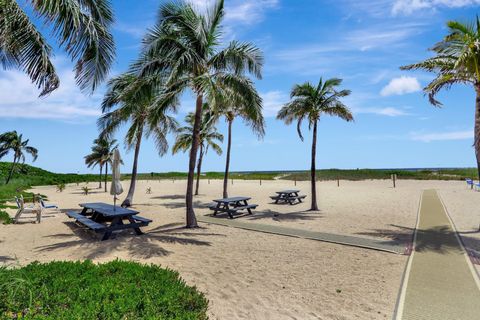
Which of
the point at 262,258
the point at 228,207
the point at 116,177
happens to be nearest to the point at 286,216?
the point at 228,207

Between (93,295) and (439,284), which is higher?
(93,295)

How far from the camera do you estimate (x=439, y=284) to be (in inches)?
216

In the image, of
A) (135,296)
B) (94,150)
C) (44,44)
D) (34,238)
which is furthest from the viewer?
(94,150)

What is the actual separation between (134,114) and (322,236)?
1232 cm

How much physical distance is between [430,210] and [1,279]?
17422mm

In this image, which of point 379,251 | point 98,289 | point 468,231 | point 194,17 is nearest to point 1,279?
point 98,289

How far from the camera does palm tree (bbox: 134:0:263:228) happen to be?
1075 centimetres

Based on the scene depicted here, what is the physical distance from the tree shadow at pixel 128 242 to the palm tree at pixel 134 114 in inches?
150

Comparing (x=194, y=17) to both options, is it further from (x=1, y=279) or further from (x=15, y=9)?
(x=1, y=279)

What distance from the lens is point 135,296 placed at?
3311 millimetres

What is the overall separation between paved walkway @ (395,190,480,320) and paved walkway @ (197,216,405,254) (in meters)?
0.64

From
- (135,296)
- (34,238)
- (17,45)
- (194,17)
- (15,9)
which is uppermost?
(194,17)

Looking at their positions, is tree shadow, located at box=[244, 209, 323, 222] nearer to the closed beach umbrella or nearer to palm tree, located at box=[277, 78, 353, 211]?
palm tree, located at box=[277, 78, 353, 211]

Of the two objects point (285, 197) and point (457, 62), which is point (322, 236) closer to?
point (457, 62)
